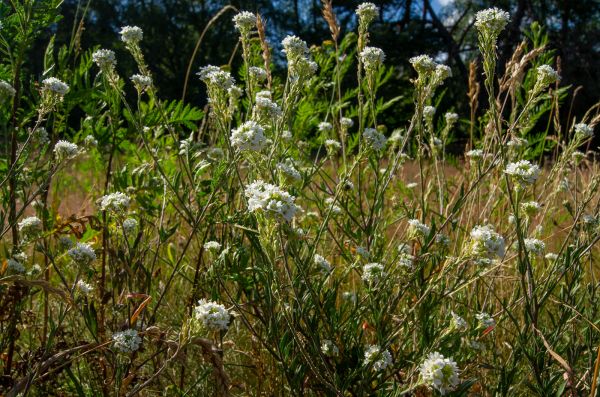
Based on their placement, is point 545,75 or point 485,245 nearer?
point 485,245

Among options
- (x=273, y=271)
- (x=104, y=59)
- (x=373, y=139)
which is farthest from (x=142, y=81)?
(x=273, y=271)

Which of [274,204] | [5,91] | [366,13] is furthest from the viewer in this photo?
[366,13]

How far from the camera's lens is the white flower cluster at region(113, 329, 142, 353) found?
152 centimetres

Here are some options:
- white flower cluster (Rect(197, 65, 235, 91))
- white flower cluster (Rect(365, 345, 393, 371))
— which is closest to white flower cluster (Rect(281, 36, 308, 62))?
white flower cluster (Rect(197, 65, 235, 91))

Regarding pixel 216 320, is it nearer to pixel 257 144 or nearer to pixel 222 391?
pixel 222 391

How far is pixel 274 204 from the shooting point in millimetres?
1258

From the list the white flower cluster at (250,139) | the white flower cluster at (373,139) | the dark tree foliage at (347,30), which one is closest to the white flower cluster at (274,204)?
the white flower cluster at (250,139)

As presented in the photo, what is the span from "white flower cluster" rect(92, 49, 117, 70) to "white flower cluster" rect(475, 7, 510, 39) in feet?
3.21

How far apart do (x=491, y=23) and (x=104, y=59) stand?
1026 mm

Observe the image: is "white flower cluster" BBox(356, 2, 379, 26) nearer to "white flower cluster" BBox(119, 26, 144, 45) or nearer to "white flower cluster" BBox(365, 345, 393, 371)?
"white flower cluster" BBox(119, 26, 144, 45)

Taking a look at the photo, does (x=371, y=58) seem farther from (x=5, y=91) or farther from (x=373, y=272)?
(x=5, y=91)

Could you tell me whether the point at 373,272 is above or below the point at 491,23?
below

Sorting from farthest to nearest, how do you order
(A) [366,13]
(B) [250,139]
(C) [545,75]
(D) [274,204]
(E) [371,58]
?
(A) [366,13] → (E) [371,58] → (C) [545,75] → (B) [250,139] → (D) [274,204]

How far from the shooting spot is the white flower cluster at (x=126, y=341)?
4.97ft
